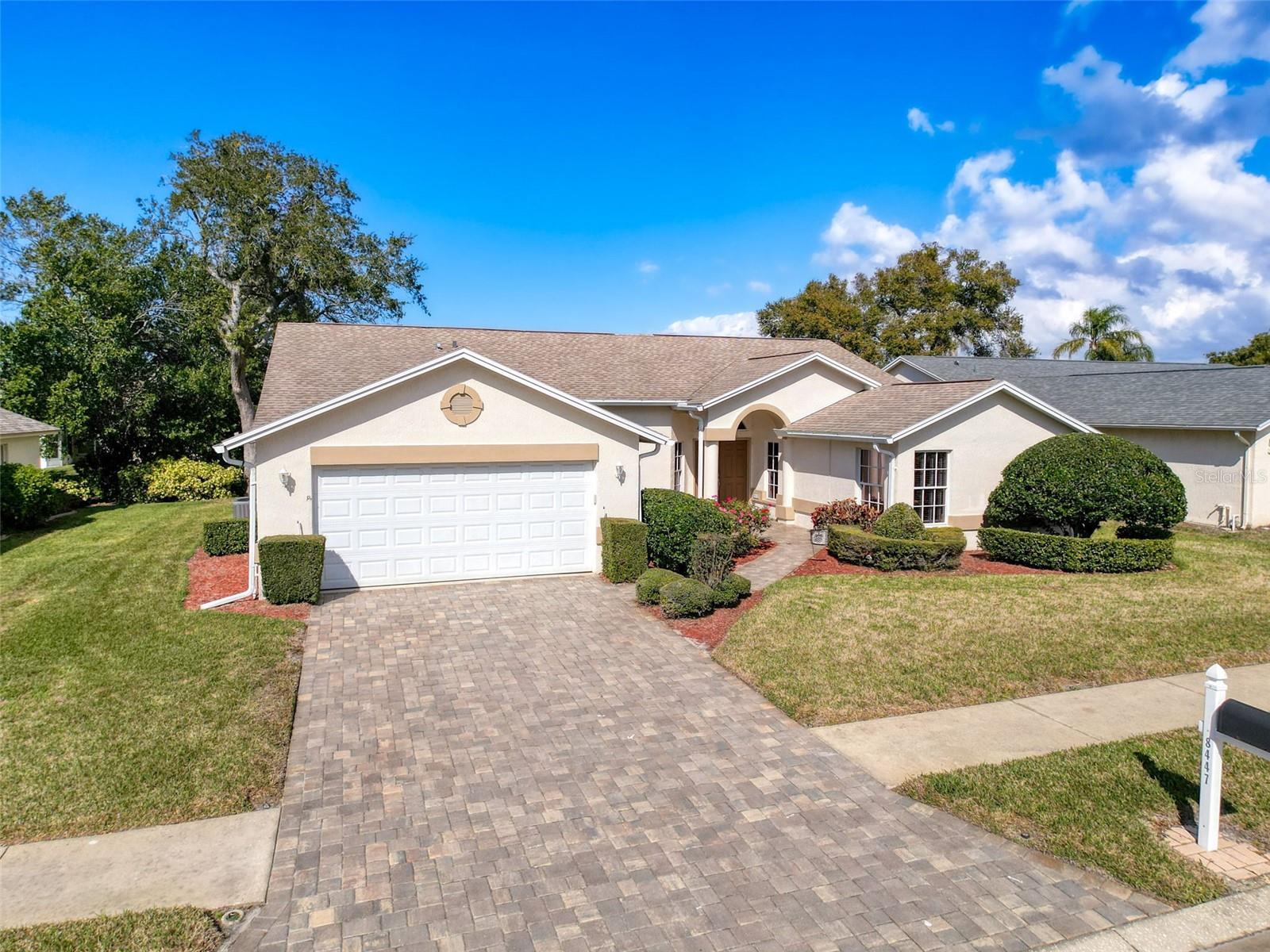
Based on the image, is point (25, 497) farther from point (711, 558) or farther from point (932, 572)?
point (932, 572)

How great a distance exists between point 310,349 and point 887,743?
17.0m

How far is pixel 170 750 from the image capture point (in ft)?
27.0

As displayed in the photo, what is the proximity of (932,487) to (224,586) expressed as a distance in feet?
→ 49.1

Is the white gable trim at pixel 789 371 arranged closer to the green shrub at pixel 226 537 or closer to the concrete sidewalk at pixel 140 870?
the green shrub at pixel 226 537

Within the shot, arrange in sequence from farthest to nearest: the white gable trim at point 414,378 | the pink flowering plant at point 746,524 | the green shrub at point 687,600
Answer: the pink flowering plant at point 746,524, the white gable trim at point 414,378, the green shrub at point 687,600

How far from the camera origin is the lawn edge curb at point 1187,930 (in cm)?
538

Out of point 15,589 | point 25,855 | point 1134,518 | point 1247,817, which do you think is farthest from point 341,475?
point 1134,518

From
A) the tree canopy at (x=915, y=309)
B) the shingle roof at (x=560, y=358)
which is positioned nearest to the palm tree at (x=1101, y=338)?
the tree canopy at (x=915, y=309)

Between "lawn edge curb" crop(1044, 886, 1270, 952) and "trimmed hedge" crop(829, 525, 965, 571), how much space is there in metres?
10.4

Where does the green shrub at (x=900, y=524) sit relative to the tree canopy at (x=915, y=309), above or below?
below

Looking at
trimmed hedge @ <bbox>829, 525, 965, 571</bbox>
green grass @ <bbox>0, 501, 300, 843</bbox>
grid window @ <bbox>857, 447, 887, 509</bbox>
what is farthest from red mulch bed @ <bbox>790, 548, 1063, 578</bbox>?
green grass @ <bbox>0, 501, 300, 843</bbox>

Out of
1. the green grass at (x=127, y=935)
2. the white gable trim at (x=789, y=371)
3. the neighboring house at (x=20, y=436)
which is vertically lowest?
the green grass at (x=127, y=935)

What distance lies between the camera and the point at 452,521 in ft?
51.4

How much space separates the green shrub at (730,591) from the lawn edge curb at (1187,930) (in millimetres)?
8367
